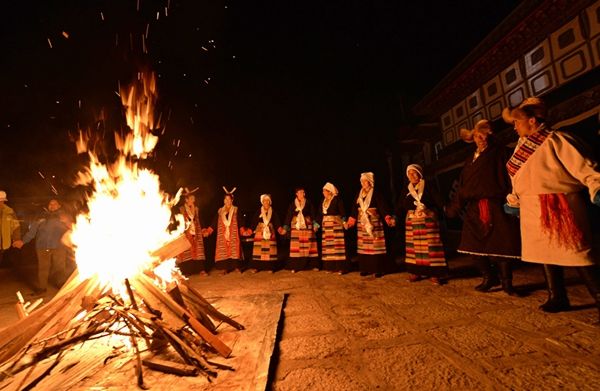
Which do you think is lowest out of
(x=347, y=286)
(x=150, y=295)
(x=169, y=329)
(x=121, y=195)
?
(x=347, y=286)

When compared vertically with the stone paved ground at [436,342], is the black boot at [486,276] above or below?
above

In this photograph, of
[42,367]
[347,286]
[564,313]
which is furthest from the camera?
[347,286]

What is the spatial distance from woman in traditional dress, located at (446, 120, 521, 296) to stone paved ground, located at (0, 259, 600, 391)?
44 cm

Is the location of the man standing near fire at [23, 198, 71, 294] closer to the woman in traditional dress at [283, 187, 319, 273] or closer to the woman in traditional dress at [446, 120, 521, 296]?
the woman in traditional dress at [283, 187, 319, 273]

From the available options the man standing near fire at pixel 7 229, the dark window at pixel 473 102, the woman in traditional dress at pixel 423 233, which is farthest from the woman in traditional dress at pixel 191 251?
the dark window at pixel 473 102

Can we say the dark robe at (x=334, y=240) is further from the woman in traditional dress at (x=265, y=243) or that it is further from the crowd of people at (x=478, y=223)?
the woman in traditional dress at (x=265, y=243)

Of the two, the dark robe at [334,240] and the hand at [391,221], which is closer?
the hand at [391,221]

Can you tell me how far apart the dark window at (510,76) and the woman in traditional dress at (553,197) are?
595 cm

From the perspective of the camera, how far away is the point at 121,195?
11.9ft

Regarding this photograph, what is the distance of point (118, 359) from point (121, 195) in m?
1.97

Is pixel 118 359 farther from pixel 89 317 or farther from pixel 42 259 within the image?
pixel 42 259

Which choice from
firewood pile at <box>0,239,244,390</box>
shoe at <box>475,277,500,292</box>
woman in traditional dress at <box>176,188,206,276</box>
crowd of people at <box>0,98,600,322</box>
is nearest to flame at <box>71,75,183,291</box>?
firewood pile at <box>0,239,244,390</box>

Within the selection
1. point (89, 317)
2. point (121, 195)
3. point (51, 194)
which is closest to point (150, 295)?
point (89, 317)

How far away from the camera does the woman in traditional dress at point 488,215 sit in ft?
12.8
